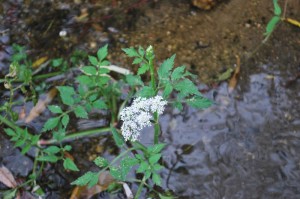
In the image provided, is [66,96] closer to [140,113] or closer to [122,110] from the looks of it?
[122,110]

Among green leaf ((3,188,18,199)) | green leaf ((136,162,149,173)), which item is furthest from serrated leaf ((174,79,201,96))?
green leaf ((3,188,18,199))

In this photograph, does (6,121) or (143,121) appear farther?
(6,121)

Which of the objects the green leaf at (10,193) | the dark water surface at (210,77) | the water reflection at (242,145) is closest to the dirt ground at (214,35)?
the dark water surface at (210,77)

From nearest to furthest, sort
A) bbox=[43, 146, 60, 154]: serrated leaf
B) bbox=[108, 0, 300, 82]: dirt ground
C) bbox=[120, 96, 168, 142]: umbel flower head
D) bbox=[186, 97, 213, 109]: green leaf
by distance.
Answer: bbox=[120, 96, 168, 142]: umbel flower head < bbox=[186, 97, 213, 109]: green leaf < bbox=[43, 146, 60, 154]: serrated leaf < bbox=[108, 0, 300, 82]: dirt ground

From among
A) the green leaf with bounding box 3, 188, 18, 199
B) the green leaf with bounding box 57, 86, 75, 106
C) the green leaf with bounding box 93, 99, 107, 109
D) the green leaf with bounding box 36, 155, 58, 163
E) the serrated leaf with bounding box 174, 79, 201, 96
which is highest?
the serrated leaf with bounding box 174, 79, 201, 96

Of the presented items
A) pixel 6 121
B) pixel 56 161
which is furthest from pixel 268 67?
pixel 6 121

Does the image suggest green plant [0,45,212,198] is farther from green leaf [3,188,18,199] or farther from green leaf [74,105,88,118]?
green leaf [3,188,18,199]

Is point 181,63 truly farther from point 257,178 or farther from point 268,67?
point 257,178

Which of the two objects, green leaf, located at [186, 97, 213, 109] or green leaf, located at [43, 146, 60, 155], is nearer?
green leaf, located at [186, 97, 213, 109]
